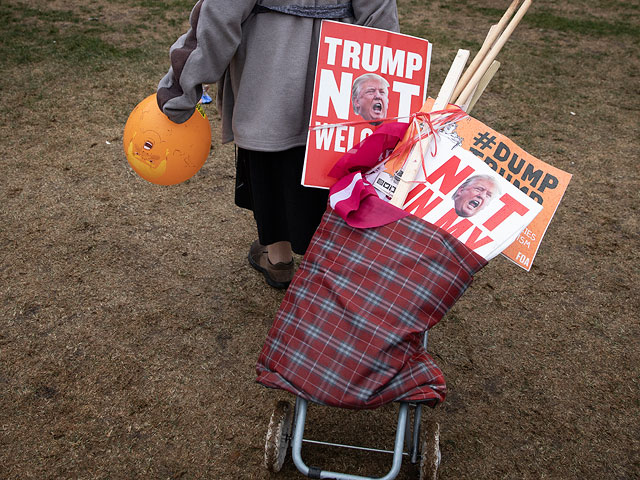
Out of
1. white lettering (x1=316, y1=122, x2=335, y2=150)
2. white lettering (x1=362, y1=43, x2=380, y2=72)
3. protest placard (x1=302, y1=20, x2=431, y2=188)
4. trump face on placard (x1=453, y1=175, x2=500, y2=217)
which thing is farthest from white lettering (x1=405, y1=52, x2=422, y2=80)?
trump face on placard (x1=453, y1=175, x2=500, y2=217)

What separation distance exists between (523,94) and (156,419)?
4351 mm

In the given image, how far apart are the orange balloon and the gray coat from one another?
0.07m

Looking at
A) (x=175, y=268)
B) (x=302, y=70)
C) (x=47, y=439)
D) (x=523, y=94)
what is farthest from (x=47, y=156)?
(x=523, y=94)

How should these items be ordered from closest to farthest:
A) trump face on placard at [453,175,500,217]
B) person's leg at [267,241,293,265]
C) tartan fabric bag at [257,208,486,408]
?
tartan fabric bag at [257,208,486,408], trump face on placard at [453,175,500,217], person's leg at [267,241,293,265]

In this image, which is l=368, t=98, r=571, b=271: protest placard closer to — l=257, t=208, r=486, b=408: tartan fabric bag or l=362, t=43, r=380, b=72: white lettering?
l=257, t=208, r=486, b=408: tartan fabric bag

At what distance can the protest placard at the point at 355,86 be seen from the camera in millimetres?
1985

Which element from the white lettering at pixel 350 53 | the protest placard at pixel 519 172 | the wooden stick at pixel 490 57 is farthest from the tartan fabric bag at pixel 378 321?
the white lettering at pixel 350 53

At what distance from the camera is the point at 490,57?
6.16 ft

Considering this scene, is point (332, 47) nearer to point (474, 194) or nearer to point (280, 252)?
point (474, 194)

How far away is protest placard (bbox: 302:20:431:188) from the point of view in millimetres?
1985

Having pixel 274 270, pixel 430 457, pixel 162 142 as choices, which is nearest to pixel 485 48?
pixel 162 142

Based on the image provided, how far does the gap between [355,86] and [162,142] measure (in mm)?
766

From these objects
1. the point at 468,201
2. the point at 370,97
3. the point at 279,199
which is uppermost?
the point at 370,97

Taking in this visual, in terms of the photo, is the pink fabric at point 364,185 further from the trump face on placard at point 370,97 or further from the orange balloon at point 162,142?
the orange balloon at point 162,142
